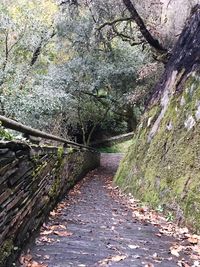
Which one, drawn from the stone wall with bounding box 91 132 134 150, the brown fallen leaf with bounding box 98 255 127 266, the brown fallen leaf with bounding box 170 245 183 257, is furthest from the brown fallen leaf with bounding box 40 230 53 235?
the stone wall with bounding box 91 132 134 150

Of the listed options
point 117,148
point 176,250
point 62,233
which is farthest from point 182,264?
point 117,148

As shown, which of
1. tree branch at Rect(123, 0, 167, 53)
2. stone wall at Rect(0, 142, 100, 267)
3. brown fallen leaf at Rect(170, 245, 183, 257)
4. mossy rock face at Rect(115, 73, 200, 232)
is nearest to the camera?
stone wall at Rect(0, 142, 100, 267)

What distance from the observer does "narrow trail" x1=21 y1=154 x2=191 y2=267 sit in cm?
351

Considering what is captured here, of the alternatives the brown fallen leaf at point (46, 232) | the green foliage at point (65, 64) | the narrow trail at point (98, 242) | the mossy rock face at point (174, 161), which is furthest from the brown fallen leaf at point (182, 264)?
the green foliage at point (65, 64)

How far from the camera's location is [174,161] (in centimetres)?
646

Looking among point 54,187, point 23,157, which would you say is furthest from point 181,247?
point 54,187

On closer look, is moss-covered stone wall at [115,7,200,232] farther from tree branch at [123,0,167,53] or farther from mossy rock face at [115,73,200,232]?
tree branch at [123,0,167,53]

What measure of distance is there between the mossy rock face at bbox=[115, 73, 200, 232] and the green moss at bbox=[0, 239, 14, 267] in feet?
8.05

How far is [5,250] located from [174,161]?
4.03 metres

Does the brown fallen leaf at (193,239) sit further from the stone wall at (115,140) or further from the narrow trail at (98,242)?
the stone wall at (115,140)

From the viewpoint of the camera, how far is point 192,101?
7.06m

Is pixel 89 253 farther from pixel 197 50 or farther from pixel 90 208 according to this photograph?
pixel 197 50

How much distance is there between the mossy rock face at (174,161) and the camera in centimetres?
538

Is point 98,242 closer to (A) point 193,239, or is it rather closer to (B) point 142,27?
(A) point 193,239
